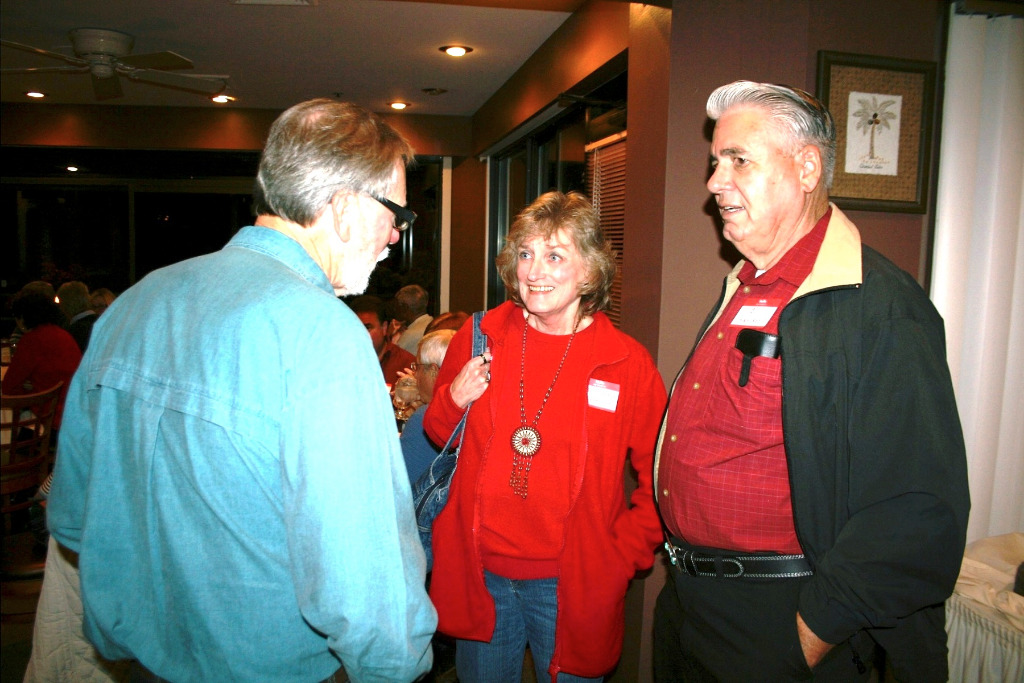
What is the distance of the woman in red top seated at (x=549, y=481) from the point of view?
1.74 metres

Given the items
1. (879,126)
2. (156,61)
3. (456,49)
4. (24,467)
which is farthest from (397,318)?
(879,126)

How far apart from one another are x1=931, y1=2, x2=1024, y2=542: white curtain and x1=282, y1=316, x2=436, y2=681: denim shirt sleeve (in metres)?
2.05

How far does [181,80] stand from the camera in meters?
4.82

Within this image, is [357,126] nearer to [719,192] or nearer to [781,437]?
[719,192]

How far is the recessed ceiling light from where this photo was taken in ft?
14.4

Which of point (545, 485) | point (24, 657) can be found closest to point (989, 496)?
point (545, 485)

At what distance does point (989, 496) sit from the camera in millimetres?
2211

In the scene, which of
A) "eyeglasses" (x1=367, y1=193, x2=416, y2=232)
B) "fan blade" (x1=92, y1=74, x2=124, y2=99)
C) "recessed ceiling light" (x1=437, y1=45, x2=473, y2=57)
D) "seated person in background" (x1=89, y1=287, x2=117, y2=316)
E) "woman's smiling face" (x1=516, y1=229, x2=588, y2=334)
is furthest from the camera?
"seated person in background" (x1=89, y1=287, x2=117, y2=316)

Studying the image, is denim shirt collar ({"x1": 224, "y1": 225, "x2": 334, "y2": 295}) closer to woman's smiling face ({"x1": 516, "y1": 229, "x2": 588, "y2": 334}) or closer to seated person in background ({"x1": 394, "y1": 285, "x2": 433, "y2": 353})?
woman's smiling face ({"x1": 516, "y1": 229, "x2": 588, "y2": 334})

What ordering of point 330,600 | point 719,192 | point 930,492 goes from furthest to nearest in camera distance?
1. point 719,192
2. point 930,492
3. point 330,600

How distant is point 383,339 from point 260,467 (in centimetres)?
333

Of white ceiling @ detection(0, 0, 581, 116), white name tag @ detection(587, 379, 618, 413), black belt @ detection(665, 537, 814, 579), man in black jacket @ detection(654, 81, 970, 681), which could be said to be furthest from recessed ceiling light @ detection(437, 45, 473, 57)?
black belt @ detection(665, 537, 814, 579)

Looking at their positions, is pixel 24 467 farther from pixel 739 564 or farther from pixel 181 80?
pixel 739 564

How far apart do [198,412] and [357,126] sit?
510mm
